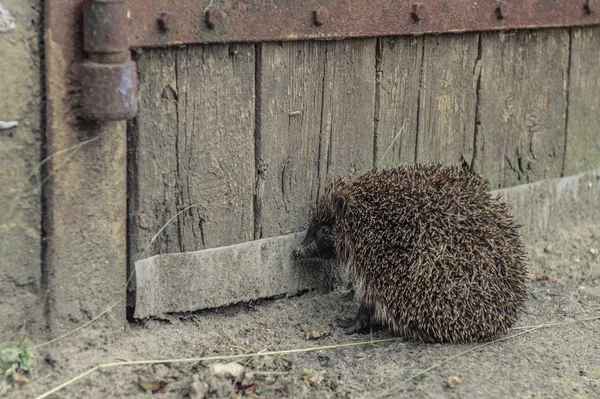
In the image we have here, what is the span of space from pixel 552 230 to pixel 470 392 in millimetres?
2636

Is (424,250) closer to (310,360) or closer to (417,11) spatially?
(310,360)

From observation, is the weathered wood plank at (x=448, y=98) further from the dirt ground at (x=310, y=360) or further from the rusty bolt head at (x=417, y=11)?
the dirt ground at (x=310, y=360)

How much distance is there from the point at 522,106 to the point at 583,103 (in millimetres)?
716

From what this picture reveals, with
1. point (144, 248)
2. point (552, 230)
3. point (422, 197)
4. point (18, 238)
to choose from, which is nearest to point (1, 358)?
point (18, 238)

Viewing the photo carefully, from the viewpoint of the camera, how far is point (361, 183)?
15.9 feet

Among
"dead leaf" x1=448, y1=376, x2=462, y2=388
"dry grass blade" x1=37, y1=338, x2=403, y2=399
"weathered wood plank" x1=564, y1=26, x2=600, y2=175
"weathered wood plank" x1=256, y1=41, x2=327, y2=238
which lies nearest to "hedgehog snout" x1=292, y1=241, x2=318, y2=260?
"weathered wood plank" x1=256, y1=41, x2=327, y2=238

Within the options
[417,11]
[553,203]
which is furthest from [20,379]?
[553,203]

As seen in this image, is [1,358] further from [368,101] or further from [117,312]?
[368,101]

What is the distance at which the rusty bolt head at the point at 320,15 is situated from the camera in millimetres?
4402

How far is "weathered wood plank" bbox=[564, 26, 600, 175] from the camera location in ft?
20.2

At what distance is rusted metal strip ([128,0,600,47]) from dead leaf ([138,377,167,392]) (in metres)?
1.46

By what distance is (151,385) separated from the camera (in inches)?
150

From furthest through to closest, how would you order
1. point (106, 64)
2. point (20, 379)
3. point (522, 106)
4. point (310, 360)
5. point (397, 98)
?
point (522, 106) < point (397, 98) < point (310, 360) < point (20, 379) < point (106, 64)

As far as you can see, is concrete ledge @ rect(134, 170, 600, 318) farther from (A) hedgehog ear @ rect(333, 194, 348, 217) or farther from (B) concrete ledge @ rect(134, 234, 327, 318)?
(A) hedgehog ear @ rect(333, 194, 348, 217)
